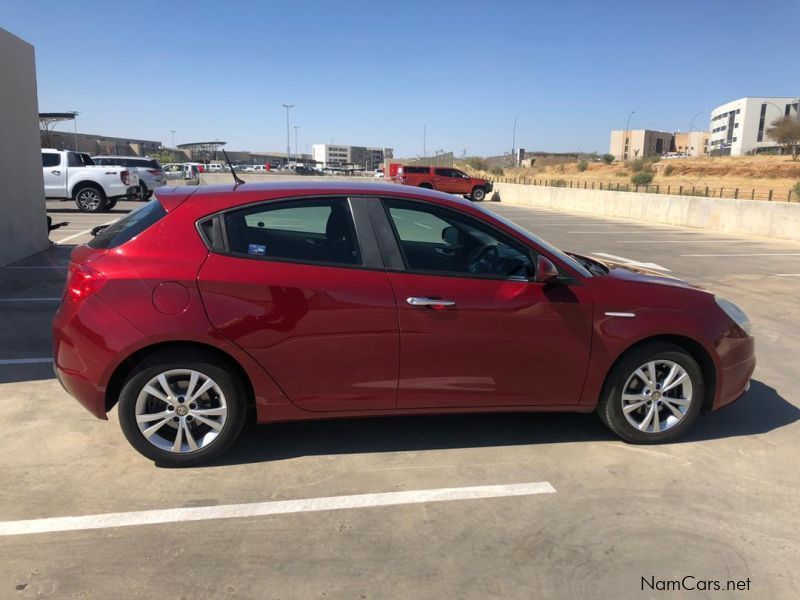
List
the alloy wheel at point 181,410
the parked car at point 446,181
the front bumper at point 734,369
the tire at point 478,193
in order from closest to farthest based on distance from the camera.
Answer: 1. the alloy wheel at point 181,410
2. the front bumper at point 734,369
3. the parked car at point 446,181
4. the tire at point 478,193

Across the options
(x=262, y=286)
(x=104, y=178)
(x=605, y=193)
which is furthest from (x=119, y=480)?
(x=605, y=193)

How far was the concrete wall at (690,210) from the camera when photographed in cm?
1678

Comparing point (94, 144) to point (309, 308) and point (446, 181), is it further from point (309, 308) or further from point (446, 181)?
point (309, 308)

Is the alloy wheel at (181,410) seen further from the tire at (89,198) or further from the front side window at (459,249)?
the tire at (89,198)

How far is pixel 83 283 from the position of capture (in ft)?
11.0

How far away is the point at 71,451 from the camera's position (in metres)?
3.75

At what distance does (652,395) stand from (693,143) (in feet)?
557

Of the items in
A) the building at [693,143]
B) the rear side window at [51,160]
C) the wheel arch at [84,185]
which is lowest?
the wheel arch at [84,185]

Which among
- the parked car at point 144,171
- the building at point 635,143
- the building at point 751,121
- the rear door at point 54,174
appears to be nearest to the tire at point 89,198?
the rear door at point 54,174

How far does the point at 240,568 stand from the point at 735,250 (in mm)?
14253

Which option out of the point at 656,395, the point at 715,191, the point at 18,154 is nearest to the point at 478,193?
the point at 715,191

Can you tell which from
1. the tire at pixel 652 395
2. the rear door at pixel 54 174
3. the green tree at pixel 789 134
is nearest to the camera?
the tire at pixel 652 395

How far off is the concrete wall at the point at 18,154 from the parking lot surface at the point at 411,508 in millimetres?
5712

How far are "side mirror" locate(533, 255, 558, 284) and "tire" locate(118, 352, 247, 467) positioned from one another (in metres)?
1.84
